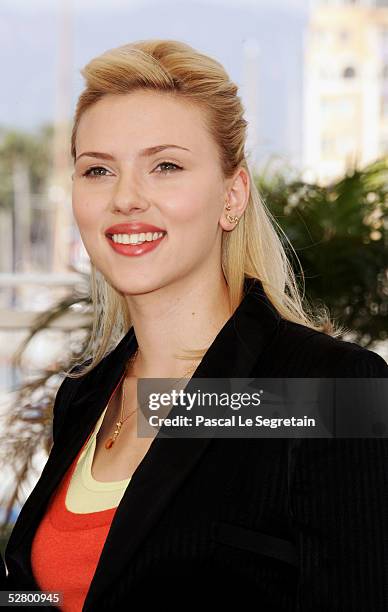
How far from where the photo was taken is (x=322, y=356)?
3.44 ft

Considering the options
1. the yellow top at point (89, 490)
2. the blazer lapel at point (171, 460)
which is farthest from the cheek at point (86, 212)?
the yellow top at point (89, 490)

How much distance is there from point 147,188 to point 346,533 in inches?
20.4

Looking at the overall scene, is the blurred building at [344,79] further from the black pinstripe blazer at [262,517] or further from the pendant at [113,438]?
the black pinstripe blazer at [262,517]

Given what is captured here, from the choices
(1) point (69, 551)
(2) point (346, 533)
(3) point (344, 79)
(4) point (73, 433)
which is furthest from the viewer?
(3) point (344, 79)

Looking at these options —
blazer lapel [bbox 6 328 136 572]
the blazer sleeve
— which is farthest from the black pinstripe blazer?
blazer lapel [bbox 6 328 136 572]

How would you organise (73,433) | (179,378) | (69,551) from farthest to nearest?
(73,433) < (179,378) < (69,551)

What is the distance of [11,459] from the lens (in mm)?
2262

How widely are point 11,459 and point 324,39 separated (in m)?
5.73

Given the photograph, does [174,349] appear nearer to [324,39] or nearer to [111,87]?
[111,87]

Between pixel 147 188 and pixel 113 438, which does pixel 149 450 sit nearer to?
pixel 113 438

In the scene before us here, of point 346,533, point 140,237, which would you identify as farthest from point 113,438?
point 346,533

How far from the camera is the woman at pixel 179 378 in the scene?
97 centimetres

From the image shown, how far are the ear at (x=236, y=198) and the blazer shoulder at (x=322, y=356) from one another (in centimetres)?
20

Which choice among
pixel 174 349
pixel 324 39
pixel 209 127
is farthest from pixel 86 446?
pixel 324 39
